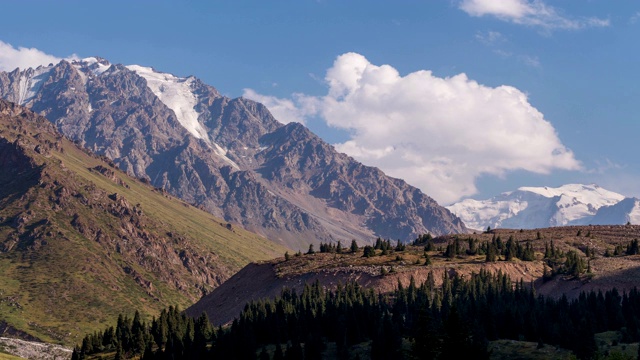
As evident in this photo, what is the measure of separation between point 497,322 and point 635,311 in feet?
140

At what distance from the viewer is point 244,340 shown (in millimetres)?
165875

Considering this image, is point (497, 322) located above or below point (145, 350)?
above

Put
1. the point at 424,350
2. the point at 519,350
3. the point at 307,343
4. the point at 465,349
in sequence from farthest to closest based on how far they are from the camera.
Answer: the point at 307,343, the point at 519,350, the point at 424,350, the point at 465,349

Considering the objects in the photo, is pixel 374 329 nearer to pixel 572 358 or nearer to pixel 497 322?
pixel 497 322

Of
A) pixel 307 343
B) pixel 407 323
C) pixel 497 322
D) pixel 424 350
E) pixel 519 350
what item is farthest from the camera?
pixel 407 323

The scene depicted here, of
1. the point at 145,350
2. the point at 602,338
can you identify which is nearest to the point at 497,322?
the point at 602,338

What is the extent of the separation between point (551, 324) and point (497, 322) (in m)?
11.8

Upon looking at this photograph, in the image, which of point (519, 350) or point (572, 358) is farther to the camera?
point (519, 350)

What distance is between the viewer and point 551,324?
161m

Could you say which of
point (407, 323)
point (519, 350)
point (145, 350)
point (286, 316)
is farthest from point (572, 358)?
point (145, 350)

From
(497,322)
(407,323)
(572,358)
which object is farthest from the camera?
(407,323)

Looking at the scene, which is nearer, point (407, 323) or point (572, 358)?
point (572, 358)

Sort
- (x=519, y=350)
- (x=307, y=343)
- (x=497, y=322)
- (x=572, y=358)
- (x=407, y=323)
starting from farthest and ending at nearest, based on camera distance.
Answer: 1. (x=407, y=323)
2. (x=497, y=322)
3. (x=307, y=343)
4. (x=519, y=350)
5. (x=572, y=358)

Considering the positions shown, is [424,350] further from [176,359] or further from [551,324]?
[176,359]
